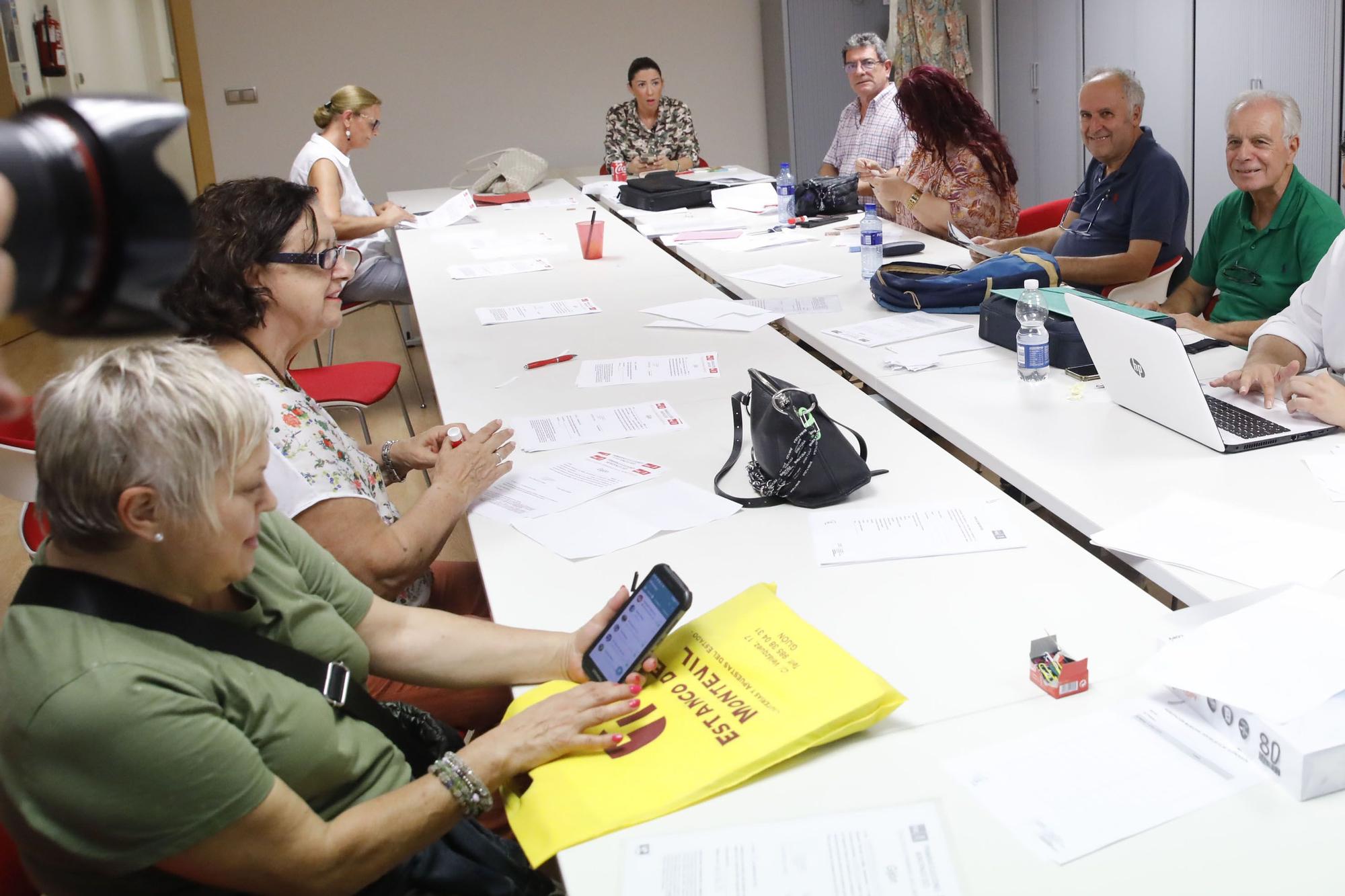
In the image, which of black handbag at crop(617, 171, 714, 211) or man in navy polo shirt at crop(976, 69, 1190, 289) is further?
black handbag at crop(617, 171, 714, 211)

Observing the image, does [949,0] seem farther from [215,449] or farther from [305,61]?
[215,449]

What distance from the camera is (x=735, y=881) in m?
1.04

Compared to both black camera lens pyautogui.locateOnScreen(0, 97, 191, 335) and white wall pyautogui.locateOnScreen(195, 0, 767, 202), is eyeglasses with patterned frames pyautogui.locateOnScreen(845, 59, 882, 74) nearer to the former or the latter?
white wall pyautogui.locateOnScreen(195, 0, 767, 202)

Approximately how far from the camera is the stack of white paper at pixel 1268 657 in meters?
1.13

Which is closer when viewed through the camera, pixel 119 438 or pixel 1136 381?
pixel 119 438

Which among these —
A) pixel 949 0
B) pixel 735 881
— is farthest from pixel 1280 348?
pixel 949 0

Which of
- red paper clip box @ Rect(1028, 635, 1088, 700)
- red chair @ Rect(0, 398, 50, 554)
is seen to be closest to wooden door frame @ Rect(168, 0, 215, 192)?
red chair @ Rect(0, 398, 50, 554)

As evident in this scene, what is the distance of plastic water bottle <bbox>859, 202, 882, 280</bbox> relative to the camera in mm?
3346

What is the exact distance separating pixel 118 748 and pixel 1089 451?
1570 mm

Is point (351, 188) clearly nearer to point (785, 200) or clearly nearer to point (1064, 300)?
point (785, 200)

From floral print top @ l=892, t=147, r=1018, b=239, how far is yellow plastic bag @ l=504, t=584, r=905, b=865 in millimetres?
3038

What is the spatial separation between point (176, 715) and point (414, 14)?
7.75m

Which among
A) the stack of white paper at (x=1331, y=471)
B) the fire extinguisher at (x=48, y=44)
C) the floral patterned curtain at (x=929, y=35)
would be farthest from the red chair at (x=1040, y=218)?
the fire extinguisher at (x=48, y=44)

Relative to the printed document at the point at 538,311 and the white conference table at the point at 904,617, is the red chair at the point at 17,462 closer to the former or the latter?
the white conference table at the point at 904,617
